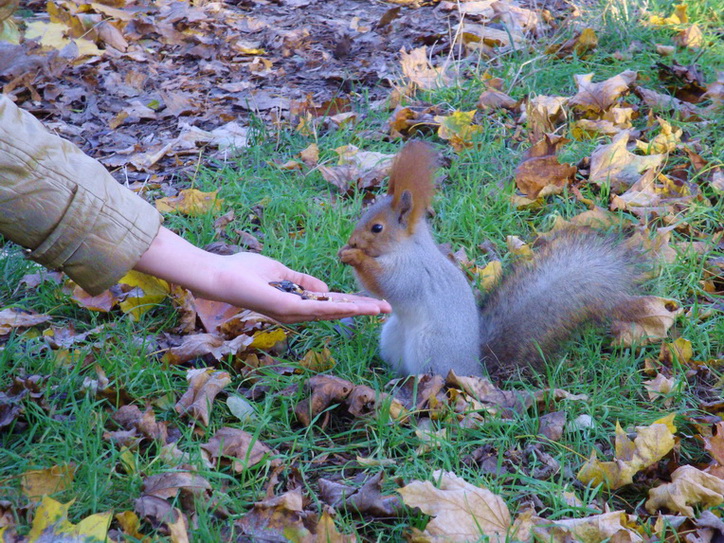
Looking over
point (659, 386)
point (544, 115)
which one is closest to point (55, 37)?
point (544, 115)

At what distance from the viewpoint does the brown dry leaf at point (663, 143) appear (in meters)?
2.20

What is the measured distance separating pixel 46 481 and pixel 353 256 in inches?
29.7

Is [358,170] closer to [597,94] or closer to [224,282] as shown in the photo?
[597,94]

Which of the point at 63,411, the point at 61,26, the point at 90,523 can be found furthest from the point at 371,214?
the point at 61,26

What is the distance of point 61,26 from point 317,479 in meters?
2.85

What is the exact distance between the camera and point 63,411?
1389 millimetres

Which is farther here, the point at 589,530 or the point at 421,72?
the point at 421,72

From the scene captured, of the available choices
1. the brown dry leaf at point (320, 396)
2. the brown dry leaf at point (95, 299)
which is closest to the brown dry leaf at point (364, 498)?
the brown dry leaf at point (320, 396)

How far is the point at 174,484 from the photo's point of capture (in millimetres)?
1188

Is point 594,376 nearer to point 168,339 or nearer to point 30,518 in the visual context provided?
point 168,339

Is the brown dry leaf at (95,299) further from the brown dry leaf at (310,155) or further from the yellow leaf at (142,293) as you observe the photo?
the brown dry leaf at (310,155)

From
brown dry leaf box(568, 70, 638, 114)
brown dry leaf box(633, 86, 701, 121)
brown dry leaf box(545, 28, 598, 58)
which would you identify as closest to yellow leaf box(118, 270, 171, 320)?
brown dry leaf box(568, 70, 638, 114)

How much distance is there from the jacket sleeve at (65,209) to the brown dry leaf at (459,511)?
63cm

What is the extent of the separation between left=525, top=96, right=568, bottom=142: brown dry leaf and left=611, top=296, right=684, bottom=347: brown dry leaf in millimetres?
843
